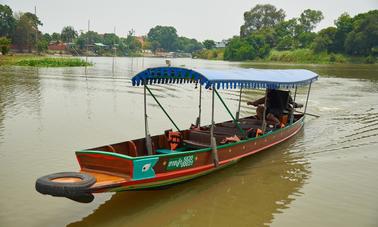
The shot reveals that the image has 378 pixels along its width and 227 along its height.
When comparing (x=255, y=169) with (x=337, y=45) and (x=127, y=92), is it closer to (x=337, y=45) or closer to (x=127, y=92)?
(x=127, y=92)

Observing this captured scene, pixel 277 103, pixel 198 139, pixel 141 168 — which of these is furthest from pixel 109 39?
pixel 141 168

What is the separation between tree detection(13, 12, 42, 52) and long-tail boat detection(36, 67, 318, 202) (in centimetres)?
6773

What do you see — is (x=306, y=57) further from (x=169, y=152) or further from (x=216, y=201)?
(x=216, y=201)

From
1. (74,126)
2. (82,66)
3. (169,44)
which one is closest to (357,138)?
(74,126)

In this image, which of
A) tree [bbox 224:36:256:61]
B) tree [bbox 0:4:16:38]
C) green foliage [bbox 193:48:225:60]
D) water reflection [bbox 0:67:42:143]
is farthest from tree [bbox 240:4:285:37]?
water reflection [bbox 0:67:42:143]

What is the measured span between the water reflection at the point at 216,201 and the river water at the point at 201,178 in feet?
0.06

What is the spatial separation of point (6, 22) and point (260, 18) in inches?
3452

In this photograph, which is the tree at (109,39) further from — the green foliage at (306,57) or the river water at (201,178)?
the river water at (201,178)

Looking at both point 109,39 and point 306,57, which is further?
point 109,39

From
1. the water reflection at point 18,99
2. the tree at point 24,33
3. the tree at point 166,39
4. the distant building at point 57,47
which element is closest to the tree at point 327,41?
the tree at point 24,33

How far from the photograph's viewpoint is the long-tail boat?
627cm

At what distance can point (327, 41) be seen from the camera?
78750 millimetres

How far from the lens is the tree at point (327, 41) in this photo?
78.2 m

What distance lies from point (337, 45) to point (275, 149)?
7294 cm
